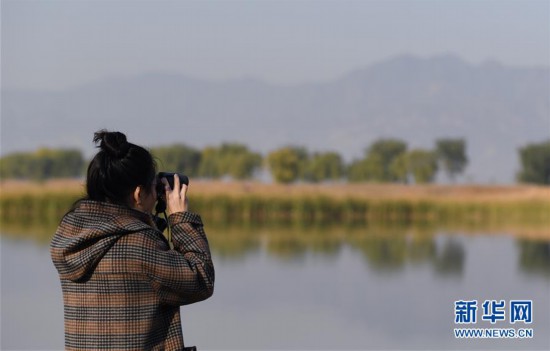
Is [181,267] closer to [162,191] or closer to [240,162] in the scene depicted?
[162,191]

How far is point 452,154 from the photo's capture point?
2417 cm

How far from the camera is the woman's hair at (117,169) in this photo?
1398 millimetres

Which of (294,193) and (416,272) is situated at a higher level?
(294,193)

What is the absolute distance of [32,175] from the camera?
2245 centimetres

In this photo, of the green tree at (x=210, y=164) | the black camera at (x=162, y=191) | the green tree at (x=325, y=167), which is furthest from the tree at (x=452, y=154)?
the black camera at (x=162, y=191)

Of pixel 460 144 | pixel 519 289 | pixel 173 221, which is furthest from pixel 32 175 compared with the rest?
pixel 173 221

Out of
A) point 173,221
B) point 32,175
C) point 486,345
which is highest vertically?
point 32,175

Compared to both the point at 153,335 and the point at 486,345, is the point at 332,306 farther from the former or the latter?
the point at 153,335

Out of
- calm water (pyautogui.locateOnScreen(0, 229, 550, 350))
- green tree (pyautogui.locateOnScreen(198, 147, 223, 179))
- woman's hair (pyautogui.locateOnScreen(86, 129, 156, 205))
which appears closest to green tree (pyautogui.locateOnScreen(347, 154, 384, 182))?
green tree (pyautogui.locateOnScreen(198, 147, 223, 179))

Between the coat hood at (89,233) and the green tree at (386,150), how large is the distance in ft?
72.6

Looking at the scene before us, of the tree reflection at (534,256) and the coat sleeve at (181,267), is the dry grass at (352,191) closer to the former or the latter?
the tree reflection at (534,256)

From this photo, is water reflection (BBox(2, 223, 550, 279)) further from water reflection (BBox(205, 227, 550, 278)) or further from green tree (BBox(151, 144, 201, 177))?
green tree (BBox(151, 144, 201, 177))

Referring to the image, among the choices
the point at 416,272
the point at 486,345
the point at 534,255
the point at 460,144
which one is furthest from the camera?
the point at 460,144

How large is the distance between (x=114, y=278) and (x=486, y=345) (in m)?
5.12
